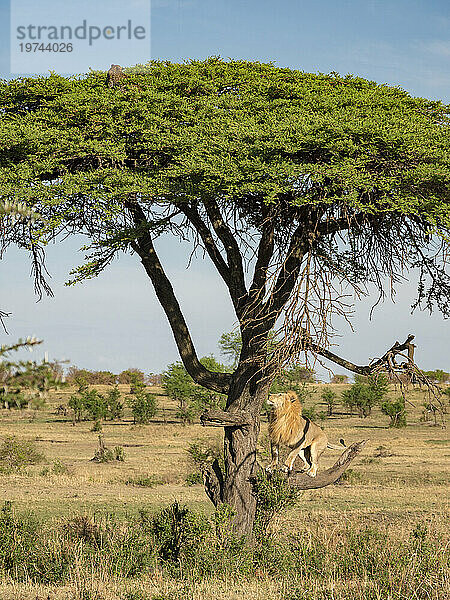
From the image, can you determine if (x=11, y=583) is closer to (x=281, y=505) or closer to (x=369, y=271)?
(x=281, y=505)

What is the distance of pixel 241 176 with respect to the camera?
8.55 meters

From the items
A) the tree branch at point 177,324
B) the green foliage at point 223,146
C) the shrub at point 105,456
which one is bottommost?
the shrub at point 105,456

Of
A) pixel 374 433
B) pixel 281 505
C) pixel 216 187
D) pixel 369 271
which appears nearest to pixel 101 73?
pixel 216 187

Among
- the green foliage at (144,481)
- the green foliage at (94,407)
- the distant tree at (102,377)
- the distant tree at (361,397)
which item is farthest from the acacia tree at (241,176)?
the distant tree at (361,397)

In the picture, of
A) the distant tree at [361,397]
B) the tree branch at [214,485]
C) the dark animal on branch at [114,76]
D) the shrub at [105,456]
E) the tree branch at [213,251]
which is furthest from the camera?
the distant tree at [361,397]

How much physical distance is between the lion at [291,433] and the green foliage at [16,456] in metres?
16.9

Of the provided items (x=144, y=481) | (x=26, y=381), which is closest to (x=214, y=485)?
(x=26, y=381)

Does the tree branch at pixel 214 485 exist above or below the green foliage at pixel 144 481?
above

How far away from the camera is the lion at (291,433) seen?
35.1ft

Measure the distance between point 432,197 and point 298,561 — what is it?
15.9 ft

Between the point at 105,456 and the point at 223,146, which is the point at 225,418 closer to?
the point at 223,146

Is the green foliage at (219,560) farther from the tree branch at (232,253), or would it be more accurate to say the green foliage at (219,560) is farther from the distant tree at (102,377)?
the distant tree at (102,377)

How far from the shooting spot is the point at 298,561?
9.03 meters

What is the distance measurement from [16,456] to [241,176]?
72.1ft
